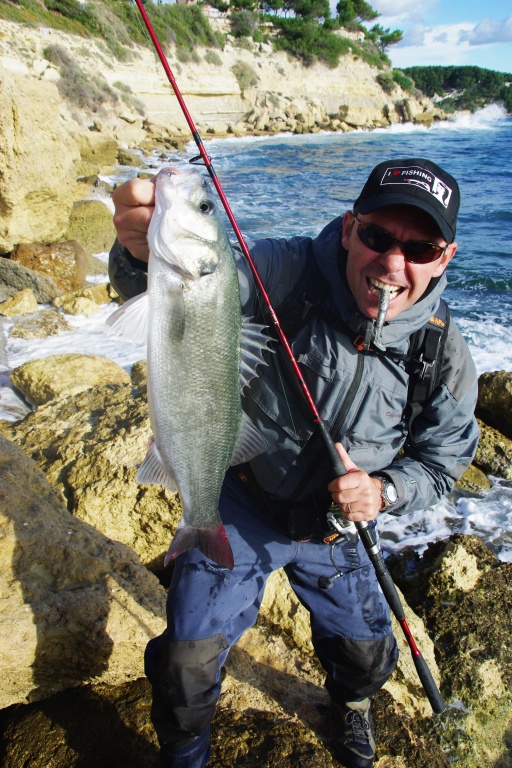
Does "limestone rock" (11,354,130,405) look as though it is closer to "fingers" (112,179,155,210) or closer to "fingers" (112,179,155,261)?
"fingers" (112,179,155,261)

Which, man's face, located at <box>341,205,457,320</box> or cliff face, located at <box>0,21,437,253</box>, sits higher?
cliff face, located at <box>0,21,437,253</box>

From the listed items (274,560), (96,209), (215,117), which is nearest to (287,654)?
(274,560)

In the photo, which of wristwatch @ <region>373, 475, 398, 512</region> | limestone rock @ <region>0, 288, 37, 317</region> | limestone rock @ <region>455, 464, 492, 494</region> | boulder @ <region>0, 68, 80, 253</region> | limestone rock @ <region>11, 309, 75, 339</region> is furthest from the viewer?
boulder @ <region>0, 68, 80, 253</region>

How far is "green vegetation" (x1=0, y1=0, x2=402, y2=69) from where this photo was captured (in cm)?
3509

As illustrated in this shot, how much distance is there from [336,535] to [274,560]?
37 centimetres

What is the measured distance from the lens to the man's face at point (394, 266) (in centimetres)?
230

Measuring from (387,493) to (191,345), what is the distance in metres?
1.25

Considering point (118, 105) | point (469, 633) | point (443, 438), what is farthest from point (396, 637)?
point (118, 105)

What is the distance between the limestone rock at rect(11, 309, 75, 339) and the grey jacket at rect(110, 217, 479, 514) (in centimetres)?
614

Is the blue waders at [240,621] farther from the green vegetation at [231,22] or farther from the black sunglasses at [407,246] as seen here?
the green vegetation at [231,22]

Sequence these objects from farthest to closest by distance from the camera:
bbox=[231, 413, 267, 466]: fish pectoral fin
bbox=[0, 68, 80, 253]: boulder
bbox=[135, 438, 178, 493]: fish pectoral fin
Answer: bbox=[0, 68, 80, 253]: boulder
bbox=[231, 413, 267, 466]: fish pectoral fin
bbox=[135, 438, 178, 493]: fish pectoral fin

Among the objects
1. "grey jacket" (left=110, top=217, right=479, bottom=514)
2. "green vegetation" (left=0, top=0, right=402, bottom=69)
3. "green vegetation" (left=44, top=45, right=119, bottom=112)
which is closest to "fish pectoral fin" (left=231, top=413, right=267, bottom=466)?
"grey jacket" (left=110, top=217, right=479, bottom=514)

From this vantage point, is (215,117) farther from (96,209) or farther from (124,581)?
(124,581)

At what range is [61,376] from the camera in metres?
5.25
